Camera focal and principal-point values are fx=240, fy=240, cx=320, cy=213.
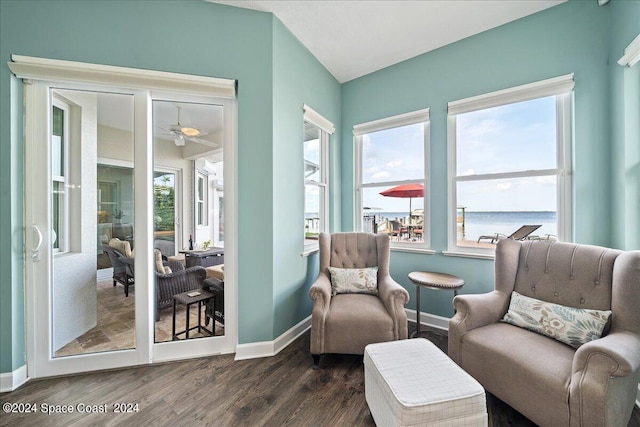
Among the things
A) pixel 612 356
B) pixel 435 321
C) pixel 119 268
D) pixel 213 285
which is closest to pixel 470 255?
pixel 435 321

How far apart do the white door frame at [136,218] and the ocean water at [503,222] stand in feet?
7.69

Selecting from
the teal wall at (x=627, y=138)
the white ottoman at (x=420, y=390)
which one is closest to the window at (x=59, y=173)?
the white ottoman at (x=420, y=390)

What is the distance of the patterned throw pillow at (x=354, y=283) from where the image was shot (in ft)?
7.63

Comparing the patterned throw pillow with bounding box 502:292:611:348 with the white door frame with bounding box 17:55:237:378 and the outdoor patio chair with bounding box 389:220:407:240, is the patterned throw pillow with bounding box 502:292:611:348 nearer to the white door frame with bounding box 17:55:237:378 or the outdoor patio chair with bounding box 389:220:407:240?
the outdoor patio chair with bounding box 389:220:407:240

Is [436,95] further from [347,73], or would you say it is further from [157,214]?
[157,214]

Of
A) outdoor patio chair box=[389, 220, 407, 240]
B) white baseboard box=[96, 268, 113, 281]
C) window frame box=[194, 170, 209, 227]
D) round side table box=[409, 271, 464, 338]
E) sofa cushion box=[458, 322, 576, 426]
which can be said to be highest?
window frame box=[194, 170, 209, 227]

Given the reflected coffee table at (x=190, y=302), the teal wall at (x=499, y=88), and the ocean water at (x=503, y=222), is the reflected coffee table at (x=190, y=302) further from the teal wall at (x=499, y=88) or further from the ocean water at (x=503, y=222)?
the ocean water at (x=503, y=222)

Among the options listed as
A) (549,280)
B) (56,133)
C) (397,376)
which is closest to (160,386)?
(397,376)

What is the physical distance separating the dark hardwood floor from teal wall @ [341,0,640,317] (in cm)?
125

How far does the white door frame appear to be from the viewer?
1.76 m

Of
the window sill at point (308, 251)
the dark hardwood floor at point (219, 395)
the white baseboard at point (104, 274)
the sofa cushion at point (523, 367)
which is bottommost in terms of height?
the dark hardwood floor at point (219, 395)

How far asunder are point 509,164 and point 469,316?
1.57 m

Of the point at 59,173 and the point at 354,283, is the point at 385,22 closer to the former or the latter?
the point at 354,283

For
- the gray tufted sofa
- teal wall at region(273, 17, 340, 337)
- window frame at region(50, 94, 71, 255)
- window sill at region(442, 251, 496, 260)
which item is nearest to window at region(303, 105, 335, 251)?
teal wall at region(273, 17, 340, 337)
